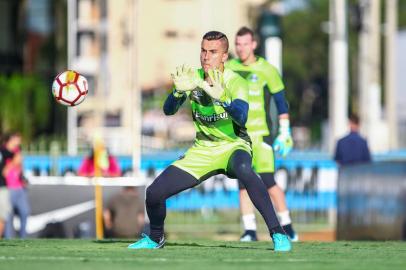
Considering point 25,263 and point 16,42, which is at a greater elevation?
point 16,42

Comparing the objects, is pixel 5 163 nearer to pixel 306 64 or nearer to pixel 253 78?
pixel 253 78

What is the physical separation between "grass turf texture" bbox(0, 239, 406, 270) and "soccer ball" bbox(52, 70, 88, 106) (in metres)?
1.41

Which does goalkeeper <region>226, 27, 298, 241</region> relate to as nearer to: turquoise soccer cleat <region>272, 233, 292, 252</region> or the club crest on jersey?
the club crest on jersey

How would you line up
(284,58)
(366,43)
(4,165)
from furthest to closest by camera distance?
(284,58), (366,43), (4,165)

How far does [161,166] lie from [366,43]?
14.5 m

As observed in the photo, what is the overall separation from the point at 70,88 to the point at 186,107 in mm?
46556

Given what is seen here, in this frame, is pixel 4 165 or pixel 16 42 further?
pixel 16 42

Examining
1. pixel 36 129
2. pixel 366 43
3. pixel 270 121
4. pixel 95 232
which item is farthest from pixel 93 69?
pixel 270 121

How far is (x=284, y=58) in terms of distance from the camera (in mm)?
90250

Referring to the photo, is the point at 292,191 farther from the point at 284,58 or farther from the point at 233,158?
the point at 284,58

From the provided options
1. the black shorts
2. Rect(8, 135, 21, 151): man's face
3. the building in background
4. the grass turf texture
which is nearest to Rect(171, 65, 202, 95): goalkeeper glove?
the grass turf texture

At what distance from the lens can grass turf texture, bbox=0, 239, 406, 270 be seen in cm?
1080

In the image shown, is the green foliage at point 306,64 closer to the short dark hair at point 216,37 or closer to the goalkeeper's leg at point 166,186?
the goalkeeper's leg at point 166,186

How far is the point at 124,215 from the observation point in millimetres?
22453
